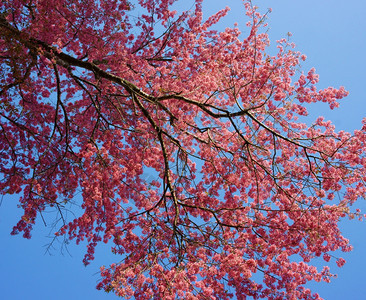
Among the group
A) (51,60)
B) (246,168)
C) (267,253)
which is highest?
(51,60)

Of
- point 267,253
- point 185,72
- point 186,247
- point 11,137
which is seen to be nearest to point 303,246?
Result: point 267,253

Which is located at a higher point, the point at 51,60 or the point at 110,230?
the point at 51,60

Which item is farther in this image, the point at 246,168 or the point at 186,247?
the point at 246,168

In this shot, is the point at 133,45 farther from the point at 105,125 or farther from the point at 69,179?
the point at 69,179

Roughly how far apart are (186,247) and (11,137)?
6.37 meters

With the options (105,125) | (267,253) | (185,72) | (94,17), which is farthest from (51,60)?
(267,253)

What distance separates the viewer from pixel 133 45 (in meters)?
9.56

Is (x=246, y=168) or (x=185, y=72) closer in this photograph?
(x=246, y=168)

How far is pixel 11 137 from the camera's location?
9.77m

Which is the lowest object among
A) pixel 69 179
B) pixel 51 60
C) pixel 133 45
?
pixel 69 179

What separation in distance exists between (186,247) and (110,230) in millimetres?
2118

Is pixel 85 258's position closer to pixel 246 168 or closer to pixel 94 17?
pixel 246 168

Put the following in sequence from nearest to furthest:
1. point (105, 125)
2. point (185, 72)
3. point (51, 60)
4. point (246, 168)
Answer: point (51, 60)
point (246, 168)
point (185, 72)
point (105, 125)

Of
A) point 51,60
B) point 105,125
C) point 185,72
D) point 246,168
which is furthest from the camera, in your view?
point 105,125
